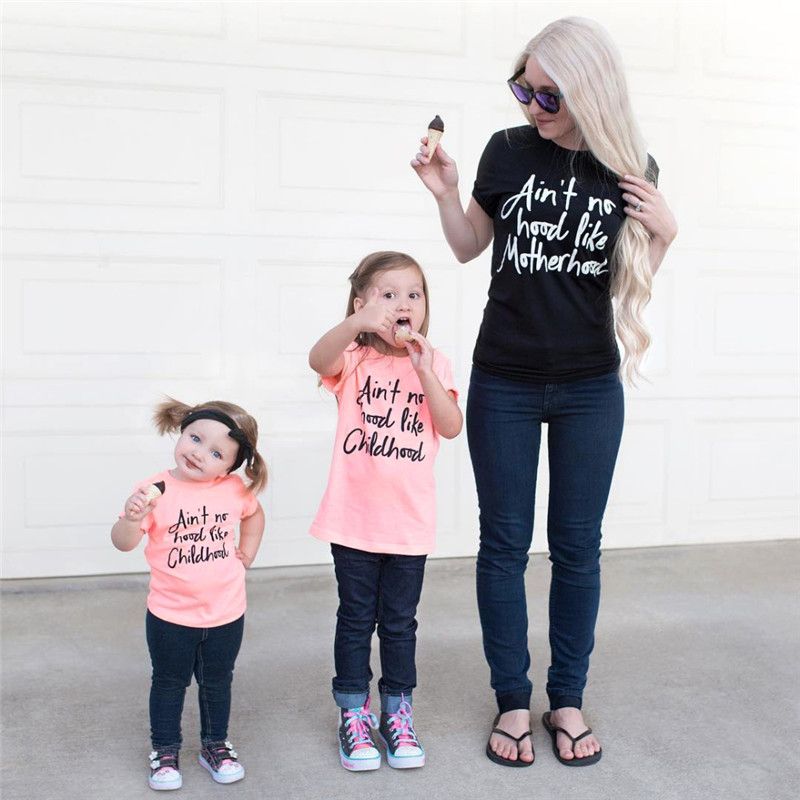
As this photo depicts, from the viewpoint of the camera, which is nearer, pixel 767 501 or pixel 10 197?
pixel 10 197

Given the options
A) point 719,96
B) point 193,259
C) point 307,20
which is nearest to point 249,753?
point 193,259

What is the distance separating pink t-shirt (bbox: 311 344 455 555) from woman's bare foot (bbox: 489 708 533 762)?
0.45m

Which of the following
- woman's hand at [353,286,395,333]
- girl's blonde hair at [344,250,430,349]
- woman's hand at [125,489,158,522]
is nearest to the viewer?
woman's hand at [125,489,158,522]

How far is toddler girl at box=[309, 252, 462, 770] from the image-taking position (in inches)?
88.0

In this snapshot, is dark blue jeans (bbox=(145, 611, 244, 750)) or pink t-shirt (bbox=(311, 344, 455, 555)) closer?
dark blue jeans (bbox=(145, 611, 244, 750))

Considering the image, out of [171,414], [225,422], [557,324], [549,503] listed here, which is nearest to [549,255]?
[557,324]

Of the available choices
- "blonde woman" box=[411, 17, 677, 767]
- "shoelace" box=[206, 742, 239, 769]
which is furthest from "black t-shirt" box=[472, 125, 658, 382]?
"shoelace" box=[206, 742, 239, 769]

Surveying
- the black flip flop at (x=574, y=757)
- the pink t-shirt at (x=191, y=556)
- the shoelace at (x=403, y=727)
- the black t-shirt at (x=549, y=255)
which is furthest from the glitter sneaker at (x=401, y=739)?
the black t-shirt at (x=549, y=255)

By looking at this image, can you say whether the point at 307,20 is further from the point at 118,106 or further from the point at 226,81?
the point at 118,106

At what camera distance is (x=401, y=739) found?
2275mm

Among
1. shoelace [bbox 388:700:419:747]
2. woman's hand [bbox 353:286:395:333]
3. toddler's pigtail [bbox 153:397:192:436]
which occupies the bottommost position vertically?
shoelace [bbox 388:700:419:747]

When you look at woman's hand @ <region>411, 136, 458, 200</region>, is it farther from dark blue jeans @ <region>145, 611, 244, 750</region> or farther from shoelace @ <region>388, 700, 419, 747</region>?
shoelace @ <region>388, 700, 419, 747</region>

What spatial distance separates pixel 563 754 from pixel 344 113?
238 cm

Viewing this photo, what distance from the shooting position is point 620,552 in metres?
4.06
